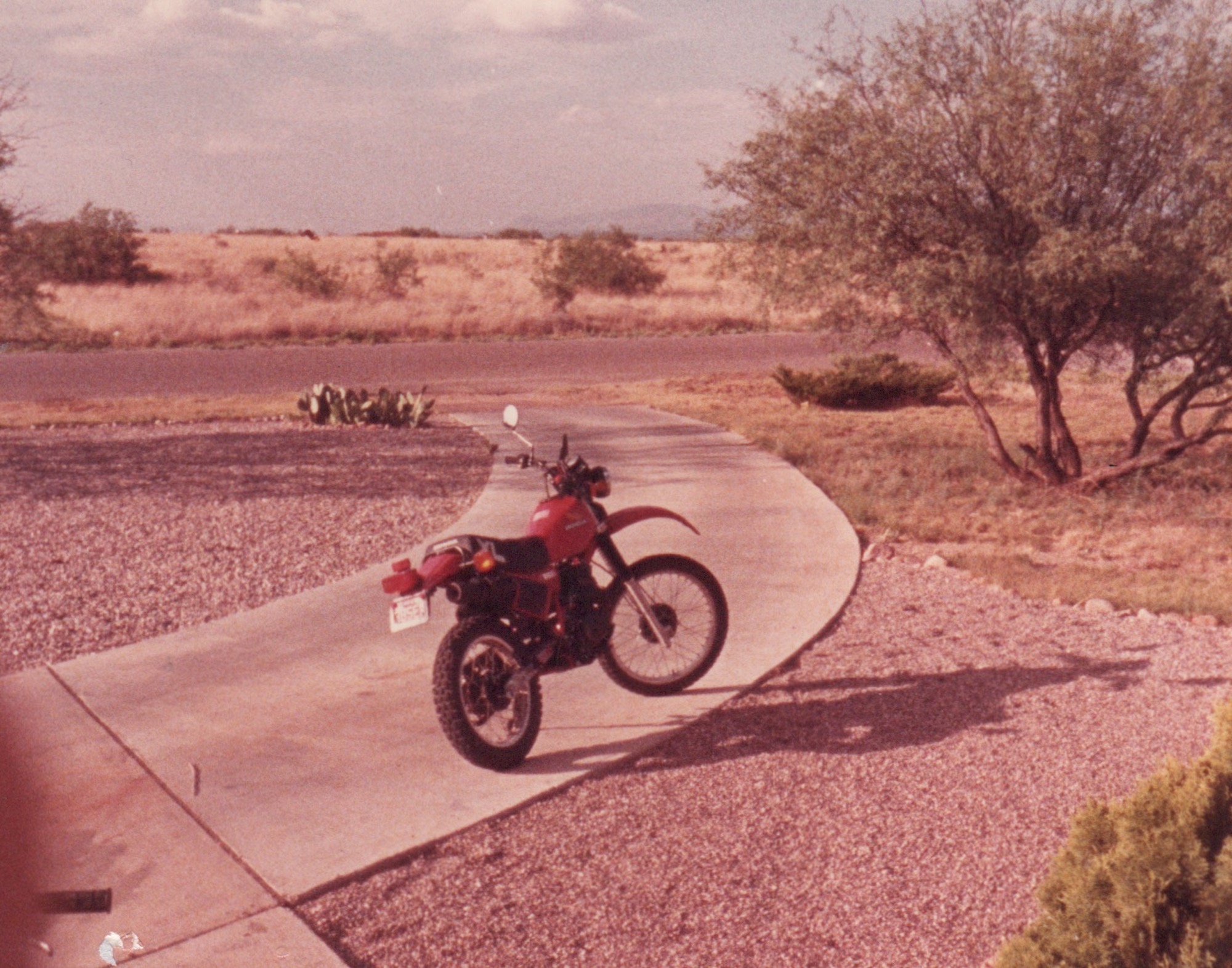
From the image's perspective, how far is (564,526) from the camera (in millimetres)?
5586

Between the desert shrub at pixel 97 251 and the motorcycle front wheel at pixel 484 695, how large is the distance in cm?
4308

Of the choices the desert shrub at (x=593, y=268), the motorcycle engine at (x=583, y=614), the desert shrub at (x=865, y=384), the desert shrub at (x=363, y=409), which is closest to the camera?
the motorcycle engine at (x=583, y=614)

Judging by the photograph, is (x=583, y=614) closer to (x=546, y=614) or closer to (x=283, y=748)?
(x=546, y=614)

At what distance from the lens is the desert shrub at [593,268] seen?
39844mm

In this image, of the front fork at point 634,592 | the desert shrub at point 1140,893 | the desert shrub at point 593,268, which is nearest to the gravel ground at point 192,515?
the front fork at point 634,592

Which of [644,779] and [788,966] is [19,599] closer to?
[644,779]

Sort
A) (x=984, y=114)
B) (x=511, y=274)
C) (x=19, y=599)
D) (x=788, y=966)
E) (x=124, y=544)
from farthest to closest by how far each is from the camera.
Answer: (x=511, y=274), (x=984, y=114), (x=124, y=544), (x=19, y=599), (x=788, y=966)

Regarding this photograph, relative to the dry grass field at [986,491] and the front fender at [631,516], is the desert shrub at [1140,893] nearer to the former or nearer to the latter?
the front fender at [631,516]

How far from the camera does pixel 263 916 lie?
3.90m

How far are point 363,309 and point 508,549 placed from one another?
32938mm

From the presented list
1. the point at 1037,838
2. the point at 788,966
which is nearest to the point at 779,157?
the point at 1037,838

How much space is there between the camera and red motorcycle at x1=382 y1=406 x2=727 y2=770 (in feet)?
16.4

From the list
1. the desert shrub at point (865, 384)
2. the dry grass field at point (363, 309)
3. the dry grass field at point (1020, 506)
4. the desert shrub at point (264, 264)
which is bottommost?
the dry grass field at point (1020, 506)

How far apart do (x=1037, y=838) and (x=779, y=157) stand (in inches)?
345
